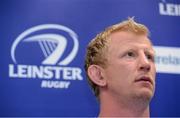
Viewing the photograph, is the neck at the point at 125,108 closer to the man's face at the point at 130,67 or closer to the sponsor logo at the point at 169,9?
the man's face at the point at 130,67

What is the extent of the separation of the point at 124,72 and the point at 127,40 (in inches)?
3.8

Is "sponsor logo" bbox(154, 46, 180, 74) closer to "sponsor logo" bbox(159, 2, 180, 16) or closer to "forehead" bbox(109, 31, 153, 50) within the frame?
"sponsor logo" bbox(159, 2, 180, 16)

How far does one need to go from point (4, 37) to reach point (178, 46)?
0.90 m

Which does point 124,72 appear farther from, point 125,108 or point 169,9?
point 169,9

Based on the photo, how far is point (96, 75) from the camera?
1.32 m

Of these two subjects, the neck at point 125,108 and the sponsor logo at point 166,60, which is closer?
the neck at point 125,108

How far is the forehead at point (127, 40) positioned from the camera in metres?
1.27

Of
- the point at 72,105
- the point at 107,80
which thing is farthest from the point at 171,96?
the point at 107,80

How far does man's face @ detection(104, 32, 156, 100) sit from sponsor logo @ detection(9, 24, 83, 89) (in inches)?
31.4

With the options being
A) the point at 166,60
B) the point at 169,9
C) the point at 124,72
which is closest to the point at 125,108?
the point at 124,72

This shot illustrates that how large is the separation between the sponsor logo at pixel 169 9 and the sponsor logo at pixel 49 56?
1.66 ft

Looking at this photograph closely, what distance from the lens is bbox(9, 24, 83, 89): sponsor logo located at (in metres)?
2.04

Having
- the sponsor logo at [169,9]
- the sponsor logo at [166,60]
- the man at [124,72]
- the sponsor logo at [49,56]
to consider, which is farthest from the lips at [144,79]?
the sponsor logo at [169,9]

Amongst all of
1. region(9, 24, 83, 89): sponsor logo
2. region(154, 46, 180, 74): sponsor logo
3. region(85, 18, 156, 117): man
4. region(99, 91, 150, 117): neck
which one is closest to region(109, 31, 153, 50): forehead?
region(85, 18, 156, 117): man
